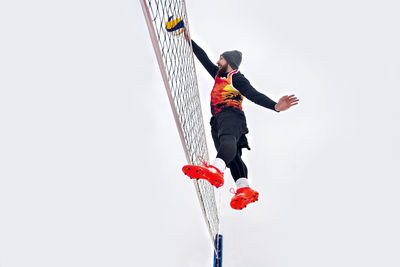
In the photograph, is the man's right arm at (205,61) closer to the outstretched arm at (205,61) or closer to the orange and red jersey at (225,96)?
the outstretched arm at (205,61)

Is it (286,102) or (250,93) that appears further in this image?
(250,93)

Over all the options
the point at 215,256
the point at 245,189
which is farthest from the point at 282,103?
the point at 215,256

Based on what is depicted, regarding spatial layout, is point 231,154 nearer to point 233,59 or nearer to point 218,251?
point 233,59

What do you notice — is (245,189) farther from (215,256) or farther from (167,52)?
(215,256)

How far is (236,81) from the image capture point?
2.14 m

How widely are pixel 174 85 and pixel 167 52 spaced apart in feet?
0.80

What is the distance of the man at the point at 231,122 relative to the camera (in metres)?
1.71

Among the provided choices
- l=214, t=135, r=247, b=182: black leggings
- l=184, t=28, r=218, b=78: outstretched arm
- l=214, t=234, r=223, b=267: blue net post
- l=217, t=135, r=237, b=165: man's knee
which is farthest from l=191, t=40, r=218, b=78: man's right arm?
l=214, t=234, r=223, b=267: blue net post

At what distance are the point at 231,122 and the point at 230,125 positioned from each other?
0.12 ft

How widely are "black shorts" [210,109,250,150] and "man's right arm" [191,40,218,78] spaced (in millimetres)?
615

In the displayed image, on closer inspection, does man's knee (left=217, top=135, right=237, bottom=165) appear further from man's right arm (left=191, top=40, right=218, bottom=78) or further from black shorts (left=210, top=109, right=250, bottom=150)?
man's right arm (left=191, top=40, right=218, bottom=78)

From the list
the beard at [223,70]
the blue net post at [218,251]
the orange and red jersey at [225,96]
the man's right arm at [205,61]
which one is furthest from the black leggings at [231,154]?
the blue net post at [218,251]

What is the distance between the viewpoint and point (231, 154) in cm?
183

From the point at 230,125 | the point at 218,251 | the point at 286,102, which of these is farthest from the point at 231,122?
the point at 218,251
